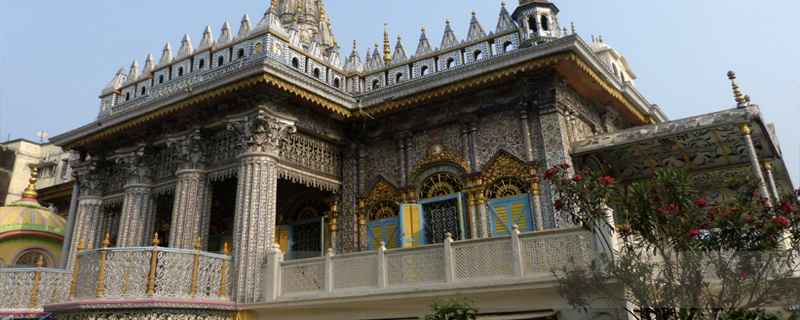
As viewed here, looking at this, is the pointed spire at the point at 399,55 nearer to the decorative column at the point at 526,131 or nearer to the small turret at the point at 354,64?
the small turret at the point at 354,64

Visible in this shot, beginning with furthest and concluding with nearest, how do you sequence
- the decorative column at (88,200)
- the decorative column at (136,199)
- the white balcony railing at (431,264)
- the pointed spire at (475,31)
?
the decorative column at (88,200)
the decorative column at (136,199)
the pointed spire at (475,31)
the white balcony railing at (431,264)

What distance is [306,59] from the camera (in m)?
11.6

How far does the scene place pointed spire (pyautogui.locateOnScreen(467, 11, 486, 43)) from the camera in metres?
11.1

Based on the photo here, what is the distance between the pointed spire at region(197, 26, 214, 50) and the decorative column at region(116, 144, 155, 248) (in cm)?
254

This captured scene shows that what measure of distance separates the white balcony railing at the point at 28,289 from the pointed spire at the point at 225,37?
534cm

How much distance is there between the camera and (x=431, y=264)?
7820 millimetres

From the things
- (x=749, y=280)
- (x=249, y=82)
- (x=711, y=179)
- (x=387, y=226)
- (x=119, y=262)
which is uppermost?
(x=249, y=82)

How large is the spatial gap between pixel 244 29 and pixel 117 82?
4.50m

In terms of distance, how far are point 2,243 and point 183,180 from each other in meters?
7.12

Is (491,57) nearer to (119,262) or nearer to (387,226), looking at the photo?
(387,226)

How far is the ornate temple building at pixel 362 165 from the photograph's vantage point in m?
8.23

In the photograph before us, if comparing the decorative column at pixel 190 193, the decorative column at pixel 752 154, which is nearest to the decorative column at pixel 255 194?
the decorative column at pixel 190 193

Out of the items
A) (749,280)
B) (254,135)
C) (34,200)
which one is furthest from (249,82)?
(34,200)

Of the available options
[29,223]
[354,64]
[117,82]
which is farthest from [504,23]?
[29,223]
